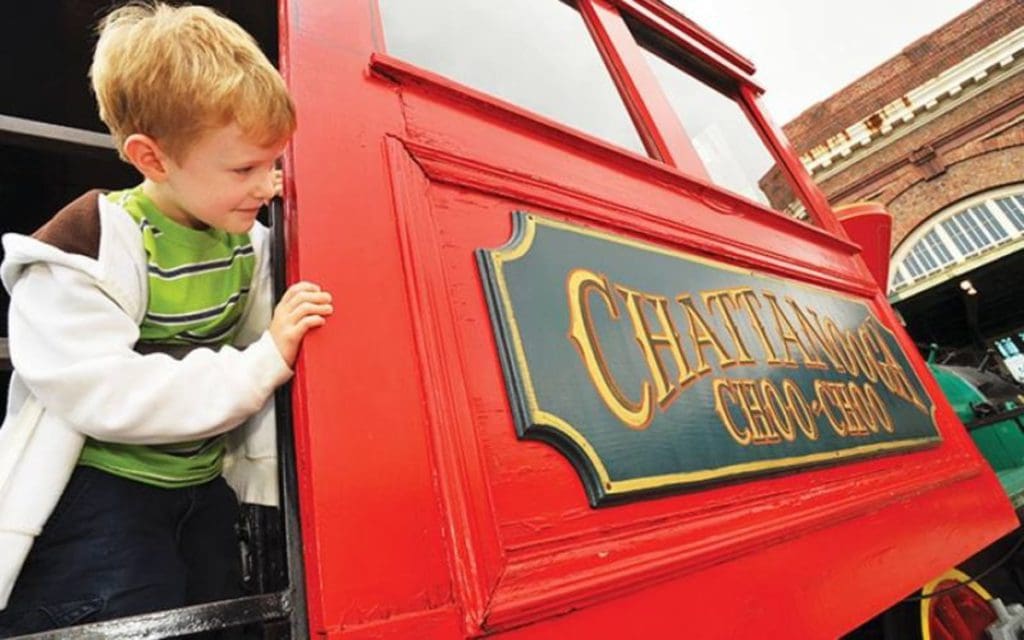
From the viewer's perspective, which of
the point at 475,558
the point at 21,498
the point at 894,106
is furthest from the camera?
the point at 894,106

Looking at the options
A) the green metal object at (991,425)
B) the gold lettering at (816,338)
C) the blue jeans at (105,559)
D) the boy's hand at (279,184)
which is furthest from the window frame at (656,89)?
the green metal object at (991,425)

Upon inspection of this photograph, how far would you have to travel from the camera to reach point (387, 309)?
0.94 m

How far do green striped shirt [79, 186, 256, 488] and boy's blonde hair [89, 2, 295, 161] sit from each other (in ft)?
0.53

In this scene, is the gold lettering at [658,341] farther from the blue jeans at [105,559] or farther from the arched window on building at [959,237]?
the arched window on building at [959,237]

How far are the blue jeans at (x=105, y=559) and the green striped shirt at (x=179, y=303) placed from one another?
0.12 ft

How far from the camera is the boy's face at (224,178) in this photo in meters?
0.85

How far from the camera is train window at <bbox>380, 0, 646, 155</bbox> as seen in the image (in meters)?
1.62

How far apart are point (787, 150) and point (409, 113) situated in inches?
110

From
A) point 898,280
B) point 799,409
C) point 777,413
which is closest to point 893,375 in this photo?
point 799,409

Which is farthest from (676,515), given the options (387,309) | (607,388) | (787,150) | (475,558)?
(787,150)

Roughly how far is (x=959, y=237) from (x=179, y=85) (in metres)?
15.6

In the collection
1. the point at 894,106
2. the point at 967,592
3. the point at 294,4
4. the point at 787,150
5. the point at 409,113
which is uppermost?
the point at 894,106

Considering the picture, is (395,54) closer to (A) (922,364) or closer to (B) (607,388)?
(B) (607,388)

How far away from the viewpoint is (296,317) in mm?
831
